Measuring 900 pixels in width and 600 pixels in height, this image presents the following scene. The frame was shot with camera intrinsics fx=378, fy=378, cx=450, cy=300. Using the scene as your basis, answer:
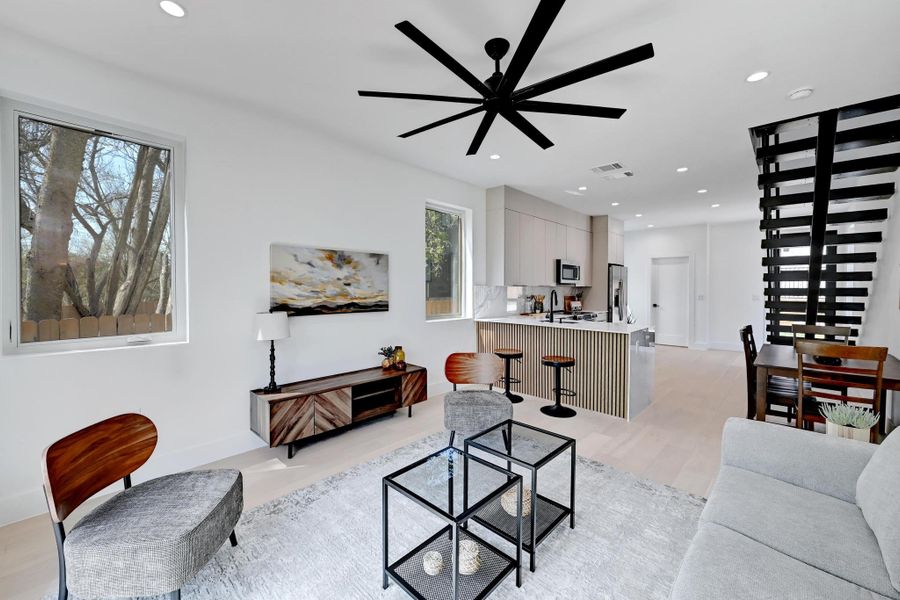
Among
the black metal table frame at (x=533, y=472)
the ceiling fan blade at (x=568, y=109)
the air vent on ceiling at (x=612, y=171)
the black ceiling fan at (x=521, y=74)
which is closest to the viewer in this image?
the black ceiling fan at (x=521, y=74)

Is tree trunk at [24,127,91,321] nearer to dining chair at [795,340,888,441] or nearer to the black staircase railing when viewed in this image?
dining chair at [795,340,888,441]

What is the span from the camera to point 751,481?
1.79 meters

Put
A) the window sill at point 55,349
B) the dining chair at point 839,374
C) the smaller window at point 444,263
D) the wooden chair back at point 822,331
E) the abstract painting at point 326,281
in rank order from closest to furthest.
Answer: the window sill at point 55,349, the dining chair at point 839,374, the abstract painting at point 326,281, the wooden chair back at point 822,331, the smaller window at point 444,263

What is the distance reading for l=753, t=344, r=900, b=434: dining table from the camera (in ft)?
8.30

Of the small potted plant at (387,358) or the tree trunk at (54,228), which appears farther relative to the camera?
the small potted plant at (387,358)

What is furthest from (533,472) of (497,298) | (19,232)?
(497,298)

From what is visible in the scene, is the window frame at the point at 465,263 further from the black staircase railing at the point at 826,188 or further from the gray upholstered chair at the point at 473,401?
the black staircase railing at the point at 826,188

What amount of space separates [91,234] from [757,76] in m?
4.69

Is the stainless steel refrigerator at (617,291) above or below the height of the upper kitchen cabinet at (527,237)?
below

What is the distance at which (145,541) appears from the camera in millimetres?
1464

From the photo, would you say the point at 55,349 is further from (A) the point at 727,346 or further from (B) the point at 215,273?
(A) the point at 727,346

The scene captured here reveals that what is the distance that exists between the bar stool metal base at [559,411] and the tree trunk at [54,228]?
418 cm

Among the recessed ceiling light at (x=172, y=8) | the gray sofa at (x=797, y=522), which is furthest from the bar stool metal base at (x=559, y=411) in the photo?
the recessed ceiling light at (x=172, y=8)

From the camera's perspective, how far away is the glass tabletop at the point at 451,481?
1.71 meters
